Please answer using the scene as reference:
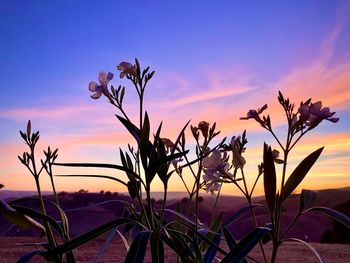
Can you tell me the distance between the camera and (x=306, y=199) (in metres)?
1.66

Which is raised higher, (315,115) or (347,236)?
(315,115)

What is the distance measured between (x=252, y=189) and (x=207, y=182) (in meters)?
0.22

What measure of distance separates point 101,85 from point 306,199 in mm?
859

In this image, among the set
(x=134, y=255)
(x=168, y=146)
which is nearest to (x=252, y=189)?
(x=168, y=146)

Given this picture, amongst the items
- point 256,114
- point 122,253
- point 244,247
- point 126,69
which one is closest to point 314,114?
point 256,114

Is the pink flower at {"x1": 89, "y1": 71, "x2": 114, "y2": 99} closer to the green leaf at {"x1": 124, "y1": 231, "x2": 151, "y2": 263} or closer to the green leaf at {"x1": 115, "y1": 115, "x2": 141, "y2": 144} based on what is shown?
the green leaf at {"x1": 115, "y1": 115, "x2": 141, "y2": 144}

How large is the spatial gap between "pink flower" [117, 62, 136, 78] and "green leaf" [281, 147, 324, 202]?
25.6 inches

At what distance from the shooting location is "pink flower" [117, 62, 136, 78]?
5.57ft

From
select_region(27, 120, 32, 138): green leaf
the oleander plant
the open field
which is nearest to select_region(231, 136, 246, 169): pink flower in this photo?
the oleander plant

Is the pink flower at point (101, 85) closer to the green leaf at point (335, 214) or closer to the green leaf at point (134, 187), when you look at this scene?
the green leaf at point (134, 187)

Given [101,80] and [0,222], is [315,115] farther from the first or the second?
[0,222]

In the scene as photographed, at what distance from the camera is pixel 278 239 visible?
155 centimetres

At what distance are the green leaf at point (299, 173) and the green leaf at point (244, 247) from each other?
0.15m

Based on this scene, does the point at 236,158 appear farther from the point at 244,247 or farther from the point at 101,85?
the point at 101,85
